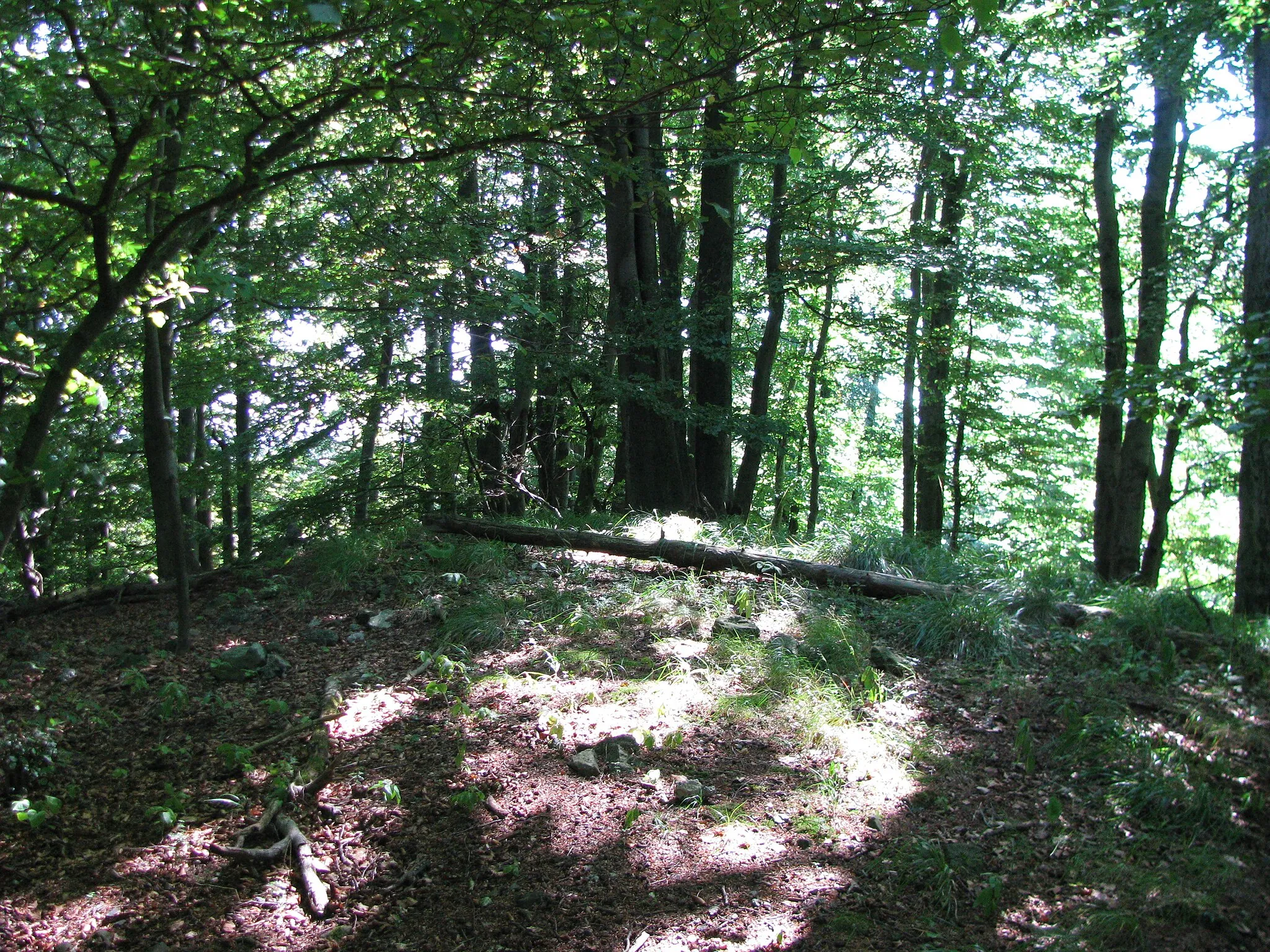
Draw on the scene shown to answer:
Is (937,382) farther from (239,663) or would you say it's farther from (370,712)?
(239,663)

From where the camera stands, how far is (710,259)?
1004 centimetres

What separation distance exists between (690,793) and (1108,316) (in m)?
8.55

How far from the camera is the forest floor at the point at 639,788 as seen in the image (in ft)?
9.86

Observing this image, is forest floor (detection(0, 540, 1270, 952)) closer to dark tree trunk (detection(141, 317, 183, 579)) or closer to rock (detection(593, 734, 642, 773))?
rock (detection(593, 734, 642, 773))

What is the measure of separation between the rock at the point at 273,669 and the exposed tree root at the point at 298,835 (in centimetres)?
89

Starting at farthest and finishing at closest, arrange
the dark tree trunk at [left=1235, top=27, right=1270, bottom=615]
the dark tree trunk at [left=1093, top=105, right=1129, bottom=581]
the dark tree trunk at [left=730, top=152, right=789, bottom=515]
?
1. the dark tree trunk at [left=730, top=152, right=789, bottom=515]
2. the dark tree trunk at [left=1093, top=105, right=1129, bottom=581]
3. the dark tree trunk at [left=1235, top=27, right=1270, bottom=615]

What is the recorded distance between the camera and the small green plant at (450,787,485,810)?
3559 millimetres

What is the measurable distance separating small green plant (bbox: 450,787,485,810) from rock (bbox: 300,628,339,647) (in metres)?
2.18

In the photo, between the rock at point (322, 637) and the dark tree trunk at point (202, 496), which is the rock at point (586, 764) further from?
the dark tree trunk at point (202, 496)

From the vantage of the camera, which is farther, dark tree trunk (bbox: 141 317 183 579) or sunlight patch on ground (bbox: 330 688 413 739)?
dark tree trunk (bbox: 141 317 183 579)

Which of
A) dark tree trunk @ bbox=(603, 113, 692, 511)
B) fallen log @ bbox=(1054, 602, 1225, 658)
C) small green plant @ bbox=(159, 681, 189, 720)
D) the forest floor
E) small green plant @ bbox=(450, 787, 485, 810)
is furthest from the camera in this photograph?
dark tree trunk @ bbox=(603, 113, 692, 511)

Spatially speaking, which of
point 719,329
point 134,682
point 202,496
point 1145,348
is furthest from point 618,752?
point 202,496

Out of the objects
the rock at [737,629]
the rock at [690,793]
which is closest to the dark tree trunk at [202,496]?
the rock at [737,629]

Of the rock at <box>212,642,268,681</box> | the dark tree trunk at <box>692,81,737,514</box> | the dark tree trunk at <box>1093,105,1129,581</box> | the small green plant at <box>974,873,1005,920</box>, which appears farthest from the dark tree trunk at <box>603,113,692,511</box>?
the small green plant at <box>974,873,1005,920</box>
